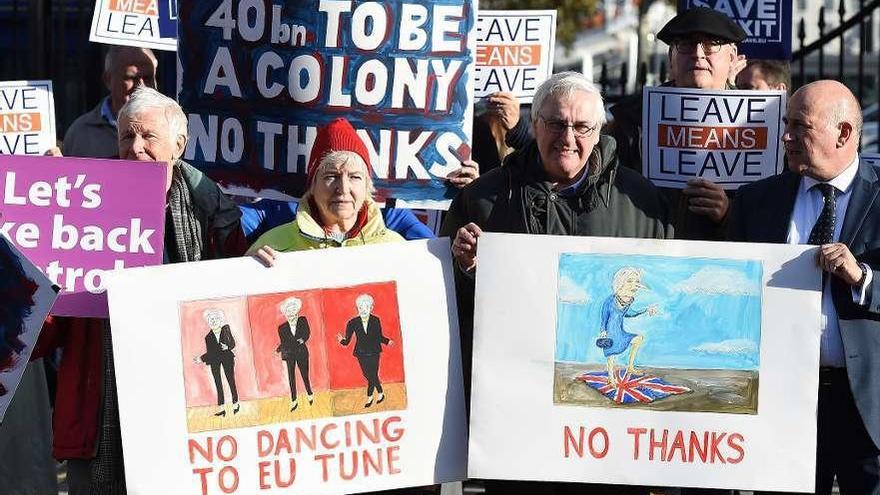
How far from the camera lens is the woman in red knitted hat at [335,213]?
526 cm

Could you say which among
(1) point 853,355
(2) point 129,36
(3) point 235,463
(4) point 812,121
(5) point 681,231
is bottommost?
(3) point 235,463

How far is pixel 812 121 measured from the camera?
5.20 m

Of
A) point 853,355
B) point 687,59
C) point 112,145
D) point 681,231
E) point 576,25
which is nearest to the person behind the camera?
point 853,355

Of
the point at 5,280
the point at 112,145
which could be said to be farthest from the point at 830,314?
the point at 112,145

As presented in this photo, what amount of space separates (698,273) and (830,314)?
433mm

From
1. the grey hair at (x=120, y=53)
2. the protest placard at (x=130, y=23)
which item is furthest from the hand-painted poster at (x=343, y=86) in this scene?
the protest placard at (x=130, y=23)

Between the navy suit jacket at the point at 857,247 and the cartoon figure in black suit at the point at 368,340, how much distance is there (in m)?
1.27

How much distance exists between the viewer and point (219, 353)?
5168 millimetres

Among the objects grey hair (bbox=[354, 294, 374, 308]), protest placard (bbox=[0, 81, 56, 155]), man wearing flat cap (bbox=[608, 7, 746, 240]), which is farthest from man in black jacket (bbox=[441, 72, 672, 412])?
protest placard (bbox=[0, 81, 56, 155])

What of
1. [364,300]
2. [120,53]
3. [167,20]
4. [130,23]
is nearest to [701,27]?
[364,300]

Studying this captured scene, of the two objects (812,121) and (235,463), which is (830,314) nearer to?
(812,121)

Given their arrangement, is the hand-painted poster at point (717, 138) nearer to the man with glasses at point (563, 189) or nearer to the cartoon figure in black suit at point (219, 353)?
the man with glasses at point (563, 189)

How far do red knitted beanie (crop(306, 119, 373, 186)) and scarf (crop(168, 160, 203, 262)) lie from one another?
1.35 ft

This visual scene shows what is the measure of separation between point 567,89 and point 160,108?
133 centimetres
